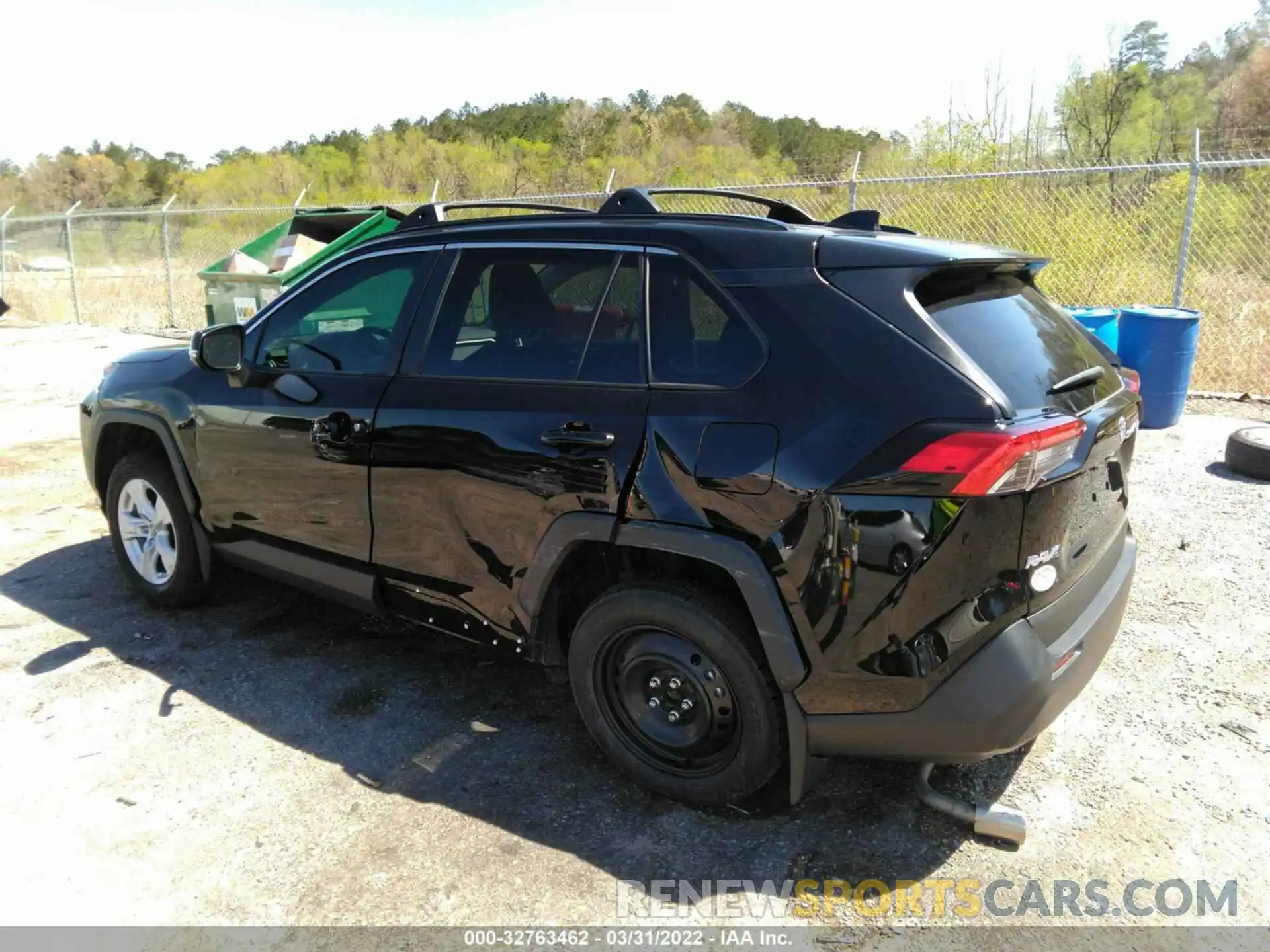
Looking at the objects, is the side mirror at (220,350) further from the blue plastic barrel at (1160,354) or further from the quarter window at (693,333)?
the blue plastic barrel at (1160,354)

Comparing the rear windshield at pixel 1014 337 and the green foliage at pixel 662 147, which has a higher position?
the green foliage at pixel 662 147

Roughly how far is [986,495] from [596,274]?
4.87 feet

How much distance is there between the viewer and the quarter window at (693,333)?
2602mm

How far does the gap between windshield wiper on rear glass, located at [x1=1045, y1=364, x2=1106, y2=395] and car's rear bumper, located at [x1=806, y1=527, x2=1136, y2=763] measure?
59 centimetres

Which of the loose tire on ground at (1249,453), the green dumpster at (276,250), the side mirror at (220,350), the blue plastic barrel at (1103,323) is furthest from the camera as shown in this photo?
the green dumpster at (276,250)

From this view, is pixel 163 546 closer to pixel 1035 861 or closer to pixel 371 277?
pixel 371 277

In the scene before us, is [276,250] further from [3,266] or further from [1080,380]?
[3,266]

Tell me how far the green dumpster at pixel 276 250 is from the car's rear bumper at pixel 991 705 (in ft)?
22.8

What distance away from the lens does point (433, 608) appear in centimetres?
338

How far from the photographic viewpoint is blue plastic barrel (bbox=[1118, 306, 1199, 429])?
7.05m

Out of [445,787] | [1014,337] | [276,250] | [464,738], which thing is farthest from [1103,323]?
[276,250]

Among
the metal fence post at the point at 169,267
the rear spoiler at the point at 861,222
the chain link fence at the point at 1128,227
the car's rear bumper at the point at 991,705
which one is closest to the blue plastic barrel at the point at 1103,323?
the chain link fence at the point at 1128,227

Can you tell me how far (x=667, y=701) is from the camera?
2.87 m

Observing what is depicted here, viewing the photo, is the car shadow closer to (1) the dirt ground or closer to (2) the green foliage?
(1) the dirt ground
